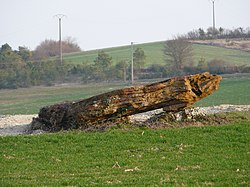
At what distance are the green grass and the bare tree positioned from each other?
5010 centimetres

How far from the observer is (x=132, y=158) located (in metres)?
12.1

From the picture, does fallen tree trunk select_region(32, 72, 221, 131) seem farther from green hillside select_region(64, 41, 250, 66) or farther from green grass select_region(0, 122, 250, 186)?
green hillside select_region(64, 41, 250, 66)

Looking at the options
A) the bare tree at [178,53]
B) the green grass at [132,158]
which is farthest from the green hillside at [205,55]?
the green grass at [132,158]

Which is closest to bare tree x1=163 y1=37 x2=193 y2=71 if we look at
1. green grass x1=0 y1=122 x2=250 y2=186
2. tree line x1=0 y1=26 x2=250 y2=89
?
tree line x1=0 y1=26 x2=250 y2=89

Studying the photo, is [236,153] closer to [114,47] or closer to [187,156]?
[187,156]

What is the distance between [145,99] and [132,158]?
4.83 meters

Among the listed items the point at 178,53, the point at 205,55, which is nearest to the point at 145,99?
the point at 178,53

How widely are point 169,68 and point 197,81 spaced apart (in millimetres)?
46959

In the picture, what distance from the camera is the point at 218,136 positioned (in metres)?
14.0

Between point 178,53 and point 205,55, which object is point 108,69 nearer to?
point 178,53

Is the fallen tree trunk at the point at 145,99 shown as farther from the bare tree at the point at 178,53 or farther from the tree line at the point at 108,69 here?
the bare tree at the point at 178,53

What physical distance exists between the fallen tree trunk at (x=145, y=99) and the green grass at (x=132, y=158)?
62.5 inches

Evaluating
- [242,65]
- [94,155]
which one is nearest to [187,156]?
[94,155]

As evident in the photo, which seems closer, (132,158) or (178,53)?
(132,158)
